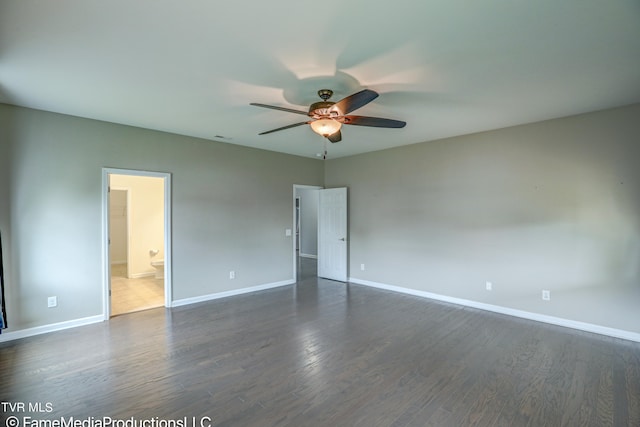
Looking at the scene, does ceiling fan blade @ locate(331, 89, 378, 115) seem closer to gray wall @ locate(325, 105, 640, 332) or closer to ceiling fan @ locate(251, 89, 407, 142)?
ceiling fan @ locate(251, 89, 407, 142)

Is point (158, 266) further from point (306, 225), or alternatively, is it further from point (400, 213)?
point (400, 213)

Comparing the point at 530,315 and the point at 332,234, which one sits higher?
the point at 332,234

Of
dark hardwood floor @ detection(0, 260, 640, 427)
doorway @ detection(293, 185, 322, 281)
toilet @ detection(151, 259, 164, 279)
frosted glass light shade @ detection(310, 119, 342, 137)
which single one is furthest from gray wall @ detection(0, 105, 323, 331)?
doorway @ detection(293, 185, 322, 281)

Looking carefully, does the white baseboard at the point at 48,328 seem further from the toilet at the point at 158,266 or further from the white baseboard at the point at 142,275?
the white baseboard at the point at 142,275

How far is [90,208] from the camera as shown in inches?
155

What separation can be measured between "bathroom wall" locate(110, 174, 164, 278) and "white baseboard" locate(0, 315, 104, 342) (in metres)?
3.00

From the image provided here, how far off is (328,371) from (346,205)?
3962mm

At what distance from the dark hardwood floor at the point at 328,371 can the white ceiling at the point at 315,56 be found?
8.76 feet

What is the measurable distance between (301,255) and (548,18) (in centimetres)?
878

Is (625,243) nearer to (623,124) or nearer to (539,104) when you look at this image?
(623,124)

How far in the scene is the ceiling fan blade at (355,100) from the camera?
2373 millimetres

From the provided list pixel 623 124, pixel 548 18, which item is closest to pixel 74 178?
pixel 548 18

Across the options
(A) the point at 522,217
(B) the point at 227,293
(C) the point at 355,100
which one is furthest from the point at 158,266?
(A) the point at 522,217

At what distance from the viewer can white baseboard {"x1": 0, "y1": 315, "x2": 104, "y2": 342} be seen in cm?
342
